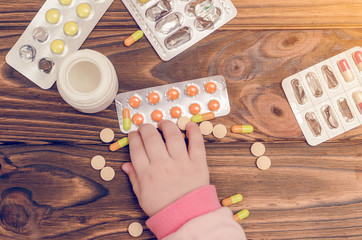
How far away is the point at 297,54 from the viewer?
0.65 m

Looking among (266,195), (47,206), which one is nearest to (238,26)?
(266,195)

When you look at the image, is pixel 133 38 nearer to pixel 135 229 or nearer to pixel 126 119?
pixel 126 119

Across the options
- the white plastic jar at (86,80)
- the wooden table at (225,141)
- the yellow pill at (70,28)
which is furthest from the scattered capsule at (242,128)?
the yellow pill at (70,28)

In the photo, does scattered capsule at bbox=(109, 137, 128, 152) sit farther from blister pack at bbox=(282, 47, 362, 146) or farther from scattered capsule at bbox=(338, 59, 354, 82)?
scattered capsule at bbox=(338, 59, 354, 82)

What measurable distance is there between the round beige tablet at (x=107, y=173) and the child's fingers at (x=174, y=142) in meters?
0.11

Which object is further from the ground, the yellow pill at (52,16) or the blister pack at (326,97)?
the yellow pill at (52,16)

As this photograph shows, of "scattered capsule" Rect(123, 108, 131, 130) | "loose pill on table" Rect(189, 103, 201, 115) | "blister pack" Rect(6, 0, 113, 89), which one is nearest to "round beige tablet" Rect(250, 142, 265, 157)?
"loose pill on table" Rect(189, 103, 201, 115)

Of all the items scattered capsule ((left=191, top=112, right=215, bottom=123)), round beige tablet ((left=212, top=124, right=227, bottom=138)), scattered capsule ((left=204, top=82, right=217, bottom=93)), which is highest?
scattered capsule ((left=204, top=82, right=217, bottom=93))

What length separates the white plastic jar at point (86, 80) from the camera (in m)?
0.55

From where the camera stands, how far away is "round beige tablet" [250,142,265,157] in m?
0.62

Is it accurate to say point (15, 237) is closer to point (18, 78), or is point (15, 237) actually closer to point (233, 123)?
point (18, 78)

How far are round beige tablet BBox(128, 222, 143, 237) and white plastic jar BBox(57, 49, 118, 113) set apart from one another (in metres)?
0.21

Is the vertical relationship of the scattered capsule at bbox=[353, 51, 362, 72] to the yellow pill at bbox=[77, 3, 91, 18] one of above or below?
below

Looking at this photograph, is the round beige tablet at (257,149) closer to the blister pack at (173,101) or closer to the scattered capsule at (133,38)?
the blister pack at (173,101)
